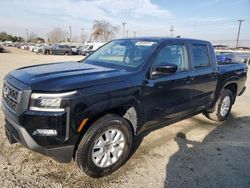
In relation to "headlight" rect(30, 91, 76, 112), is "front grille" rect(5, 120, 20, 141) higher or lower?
lower

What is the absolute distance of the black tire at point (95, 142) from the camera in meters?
3.02

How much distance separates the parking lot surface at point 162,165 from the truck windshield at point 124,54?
1.48m

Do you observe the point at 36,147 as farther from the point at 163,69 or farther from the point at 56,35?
the point at 56,35

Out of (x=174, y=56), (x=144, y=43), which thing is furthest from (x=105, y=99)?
(x=174, y=56)

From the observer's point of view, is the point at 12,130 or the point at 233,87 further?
the point at 233,87

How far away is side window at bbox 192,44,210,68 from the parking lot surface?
1414 mm

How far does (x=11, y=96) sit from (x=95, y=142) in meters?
1.22

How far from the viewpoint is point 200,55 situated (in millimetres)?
4766

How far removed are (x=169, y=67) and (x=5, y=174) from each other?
266 centimetres

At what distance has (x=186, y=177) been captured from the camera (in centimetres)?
337

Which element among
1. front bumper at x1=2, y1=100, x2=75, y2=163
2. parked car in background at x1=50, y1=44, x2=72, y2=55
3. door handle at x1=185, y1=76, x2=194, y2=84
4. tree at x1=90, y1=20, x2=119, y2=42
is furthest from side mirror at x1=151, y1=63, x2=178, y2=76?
tree at x1=90, y1=20, x2=119, y2=42

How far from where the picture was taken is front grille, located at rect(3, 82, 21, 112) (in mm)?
2930

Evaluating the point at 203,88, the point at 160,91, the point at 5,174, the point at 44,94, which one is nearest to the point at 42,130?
the point at 44,94

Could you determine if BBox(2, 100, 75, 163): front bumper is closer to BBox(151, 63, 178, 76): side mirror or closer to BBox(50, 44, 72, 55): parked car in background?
BBox(151, 63, 178, 76): side mirror
